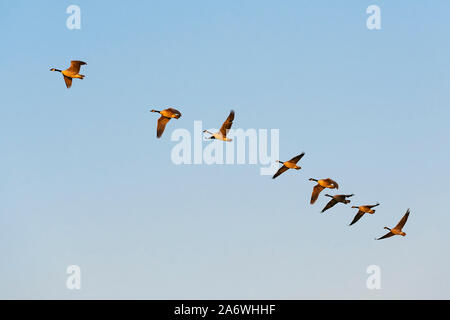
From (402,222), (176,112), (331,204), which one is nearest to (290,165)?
(331,204)

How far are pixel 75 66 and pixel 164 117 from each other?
18.2 feet

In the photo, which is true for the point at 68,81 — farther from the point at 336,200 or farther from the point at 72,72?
the point at 336,200

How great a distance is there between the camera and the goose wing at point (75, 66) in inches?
1690

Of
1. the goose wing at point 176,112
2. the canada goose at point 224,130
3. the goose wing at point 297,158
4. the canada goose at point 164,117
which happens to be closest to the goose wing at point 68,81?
the canada goose at point 164,117

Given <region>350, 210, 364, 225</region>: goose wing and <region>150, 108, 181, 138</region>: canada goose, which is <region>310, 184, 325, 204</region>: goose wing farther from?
<region>150, 108, 181, 138</region>: canada goose

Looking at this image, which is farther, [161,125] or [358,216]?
[358,216]

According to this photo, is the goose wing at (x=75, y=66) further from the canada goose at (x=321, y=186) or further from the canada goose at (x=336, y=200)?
the canada goose at (x=336, y=200)

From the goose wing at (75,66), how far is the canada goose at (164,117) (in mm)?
5010

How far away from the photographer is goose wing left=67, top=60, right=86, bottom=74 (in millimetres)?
42938

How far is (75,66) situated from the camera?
141 ft
